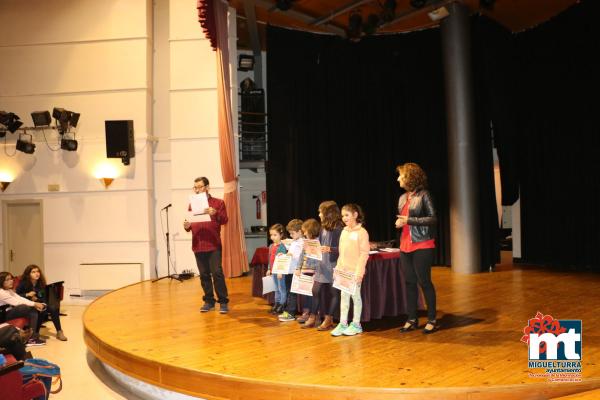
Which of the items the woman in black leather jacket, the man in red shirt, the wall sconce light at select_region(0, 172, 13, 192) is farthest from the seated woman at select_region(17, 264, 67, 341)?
the woman in black leather jacket

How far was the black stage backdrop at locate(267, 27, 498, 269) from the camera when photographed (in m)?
9.38

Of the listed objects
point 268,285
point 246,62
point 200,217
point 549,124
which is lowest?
point 268,285

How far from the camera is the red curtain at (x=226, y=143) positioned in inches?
310

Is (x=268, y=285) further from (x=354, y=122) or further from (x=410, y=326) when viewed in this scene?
(x=354, y=122)

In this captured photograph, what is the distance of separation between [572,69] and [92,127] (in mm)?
7708

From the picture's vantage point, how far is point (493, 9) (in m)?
7.99

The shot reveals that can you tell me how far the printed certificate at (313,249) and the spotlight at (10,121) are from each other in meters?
6.31

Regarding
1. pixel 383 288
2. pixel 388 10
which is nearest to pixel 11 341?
pixel 383 288

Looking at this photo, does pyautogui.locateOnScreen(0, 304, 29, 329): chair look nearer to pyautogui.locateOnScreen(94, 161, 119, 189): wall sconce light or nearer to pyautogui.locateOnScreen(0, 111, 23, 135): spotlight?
pyautogui.locateOnScreen(94, 161, 119, 189): wall sconce light

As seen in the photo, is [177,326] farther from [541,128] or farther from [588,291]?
[541,128]

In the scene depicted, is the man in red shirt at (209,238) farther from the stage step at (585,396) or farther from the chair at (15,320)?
the stage step at (585,396)

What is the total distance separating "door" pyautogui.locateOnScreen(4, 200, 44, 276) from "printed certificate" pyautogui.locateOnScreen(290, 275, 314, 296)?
229 inches

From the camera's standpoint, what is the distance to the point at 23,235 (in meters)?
8.91

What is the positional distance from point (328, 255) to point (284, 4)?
14.7ft
